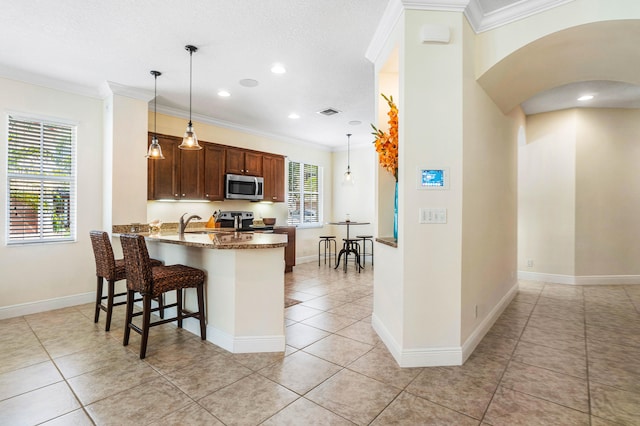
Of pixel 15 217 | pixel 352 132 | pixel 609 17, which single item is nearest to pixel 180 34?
pixel 15 217

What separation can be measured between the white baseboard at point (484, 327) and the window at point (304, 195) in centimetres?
454

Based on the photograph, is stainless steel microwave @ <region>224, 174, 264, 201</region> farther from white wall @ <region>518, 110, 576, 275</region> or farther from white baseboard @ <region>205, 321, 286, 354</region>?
white wall @ <region>518, 110, 576, 275</region>

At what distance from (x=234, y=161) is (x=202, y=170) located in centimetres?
70

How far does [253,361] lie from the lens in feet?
8.48

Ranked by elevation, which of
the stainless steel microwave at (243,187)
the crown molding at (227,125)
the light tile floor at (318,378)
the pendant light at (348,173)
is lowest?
the light tile floor at (318,378)

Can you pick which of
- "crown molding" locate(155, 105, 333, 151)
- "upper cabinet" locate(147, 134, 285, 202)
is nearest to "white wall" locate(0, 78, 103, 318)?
"upper cabinet" locate(147, 134, 285, 202)

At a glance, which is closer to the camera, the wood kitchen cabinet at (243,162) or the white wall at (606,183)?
the white wall at (606,183)

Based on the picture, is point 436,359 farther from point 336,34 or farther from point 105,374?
point 336,34

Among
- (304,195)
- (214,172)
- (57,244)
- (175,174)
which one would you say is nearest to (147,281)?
(57,244)

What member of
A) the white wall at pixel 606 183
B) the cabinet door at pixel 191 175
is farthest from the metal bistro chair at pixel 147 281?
the white wall at pixel 606 183

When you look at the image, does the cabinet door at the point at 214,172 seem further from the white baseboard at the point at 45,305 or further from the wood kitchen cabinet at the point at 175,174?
the white baseboard at the point at 45,305

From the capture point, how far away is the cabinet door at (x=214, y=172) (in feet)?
17.9

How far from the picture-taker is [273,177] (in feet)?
21.9

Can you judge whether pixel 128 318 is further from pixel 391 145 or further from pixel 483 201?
pixel 483 201
